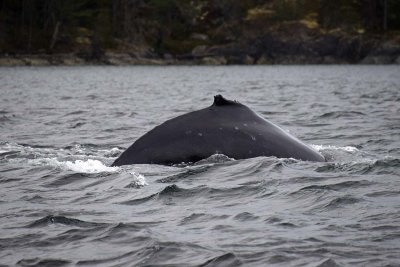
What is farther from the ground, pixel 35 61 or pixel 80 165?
pixel 80 165

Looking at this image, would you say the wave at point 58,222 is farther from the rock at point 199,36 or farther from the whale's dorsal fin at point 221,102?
the rock at point 199,36

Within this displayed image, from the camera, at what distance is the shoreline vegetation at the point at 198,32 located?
348 ft

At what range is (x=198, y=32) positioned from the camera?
398 ft

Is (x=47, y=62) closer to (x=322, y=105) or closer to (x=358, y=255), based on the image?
(x=322, y=105)

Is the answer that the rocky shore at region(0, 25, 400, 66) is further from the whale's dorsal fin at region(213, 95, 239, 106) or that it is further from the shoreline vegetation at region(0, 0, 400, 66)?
the whale's dorsal fin at region(213, 95, 239, 106)

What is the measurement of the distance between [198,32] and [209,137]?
110505 mm

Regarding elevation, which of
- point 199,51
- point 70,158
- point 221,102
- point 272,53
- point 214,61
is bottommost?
point 214,61

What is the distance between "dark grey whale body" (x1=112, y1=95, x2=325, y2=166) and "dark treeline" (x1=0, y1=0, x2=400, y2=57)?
92.6 m

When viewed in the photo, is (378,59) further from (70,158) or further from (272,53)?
(70,158)

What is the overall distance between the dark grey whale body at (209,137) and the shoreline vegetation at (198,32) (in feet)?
289

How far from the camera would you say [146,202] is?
34.5 feet

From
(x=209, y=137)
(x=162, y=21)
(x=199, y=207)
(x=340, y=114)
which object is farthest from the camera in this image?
(x=162, y=21)

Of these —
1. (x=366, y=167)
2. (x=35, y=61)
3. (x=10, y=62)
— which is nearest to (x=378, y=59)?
(x=35, y=61)

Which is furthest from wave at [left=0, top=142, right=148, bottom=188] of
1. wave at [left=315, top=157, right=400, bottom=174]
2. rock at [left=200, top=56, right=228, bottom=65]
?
rock at [left=200, top=56, right=228, bottom=65]
